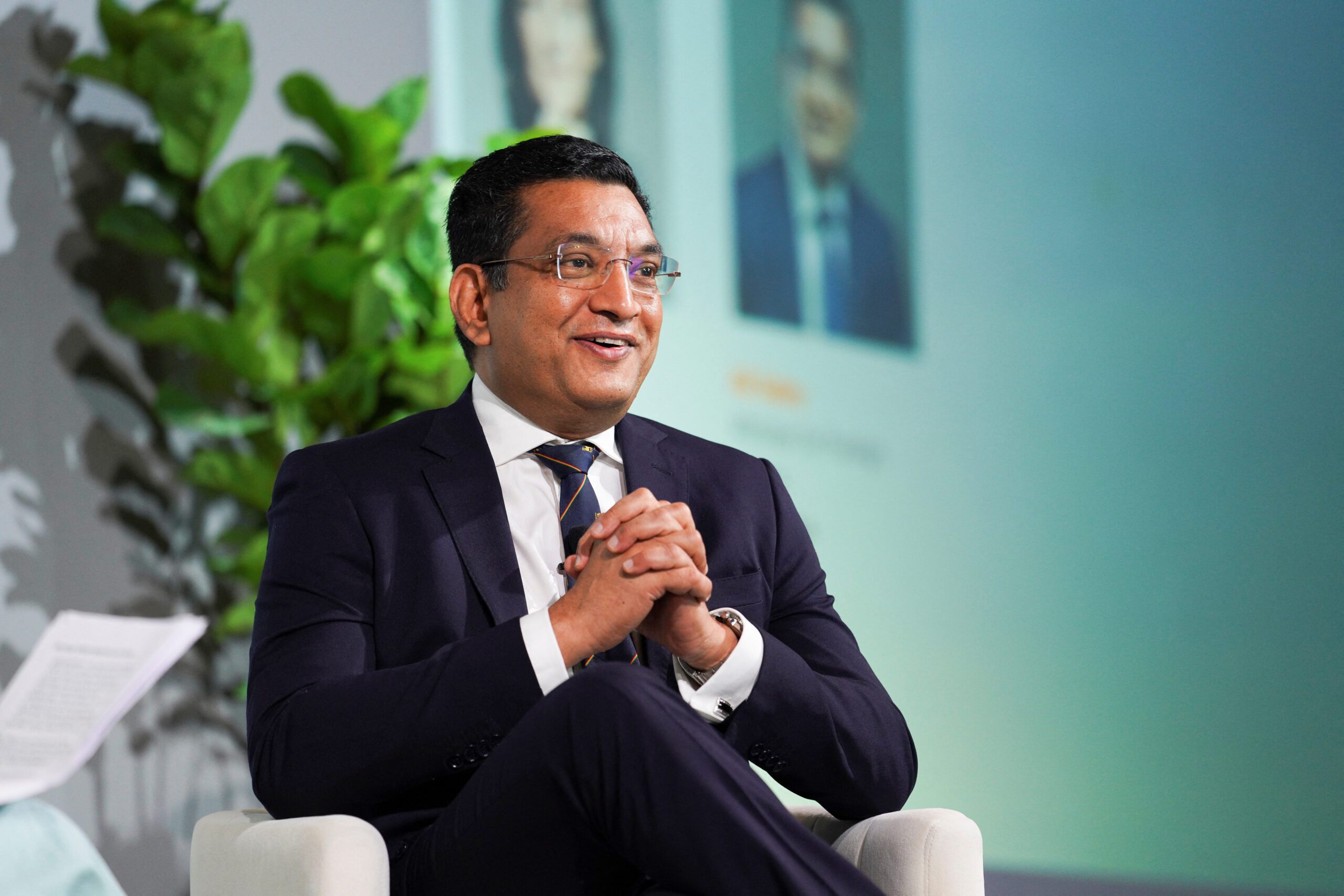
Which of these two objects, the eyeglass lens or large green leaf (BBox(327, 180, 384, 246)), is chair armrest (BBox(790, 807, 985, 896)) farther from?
large green leaf (BBox(327, 180, 384, 246))

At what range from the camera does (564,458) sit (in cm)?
185

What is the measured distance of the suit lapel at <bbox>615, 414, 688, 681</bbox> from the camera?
1.86 m

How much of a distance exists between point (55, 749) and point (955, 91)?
2.76 metres

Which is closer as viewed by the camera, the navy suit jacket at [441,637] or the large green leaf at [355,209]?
the navy suit jacket at [441,637]

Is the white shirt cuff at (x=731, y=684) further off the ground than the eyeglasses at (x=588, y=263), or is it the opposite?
the eyeglasses at (x=588, y=263)

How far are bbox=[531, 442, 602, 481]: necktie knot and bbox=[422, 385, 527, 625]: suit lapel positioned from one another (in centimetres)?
8

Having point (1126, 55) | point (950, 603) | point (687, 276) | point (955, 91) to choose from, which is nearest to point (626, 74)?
point (687, 276)

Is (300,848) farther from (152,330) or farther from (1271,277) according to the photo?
(1271,277)

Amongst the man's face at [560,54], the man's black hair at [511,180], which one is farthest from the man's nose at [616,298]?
the man's face at [560,54]

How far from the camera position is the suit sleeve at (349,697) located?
1496 mm

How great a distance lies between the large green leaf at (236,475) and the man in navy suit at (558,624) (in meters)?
1.39

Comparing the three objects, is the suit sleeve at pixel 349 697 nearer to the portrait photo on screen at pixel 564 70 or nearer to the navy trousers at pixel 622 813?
the navy trousers at pixel 622 813

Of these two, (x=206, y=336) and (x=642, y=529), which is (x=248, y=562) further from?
(x=642, y=529)

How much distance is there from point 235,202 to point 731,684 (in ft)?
6.95
